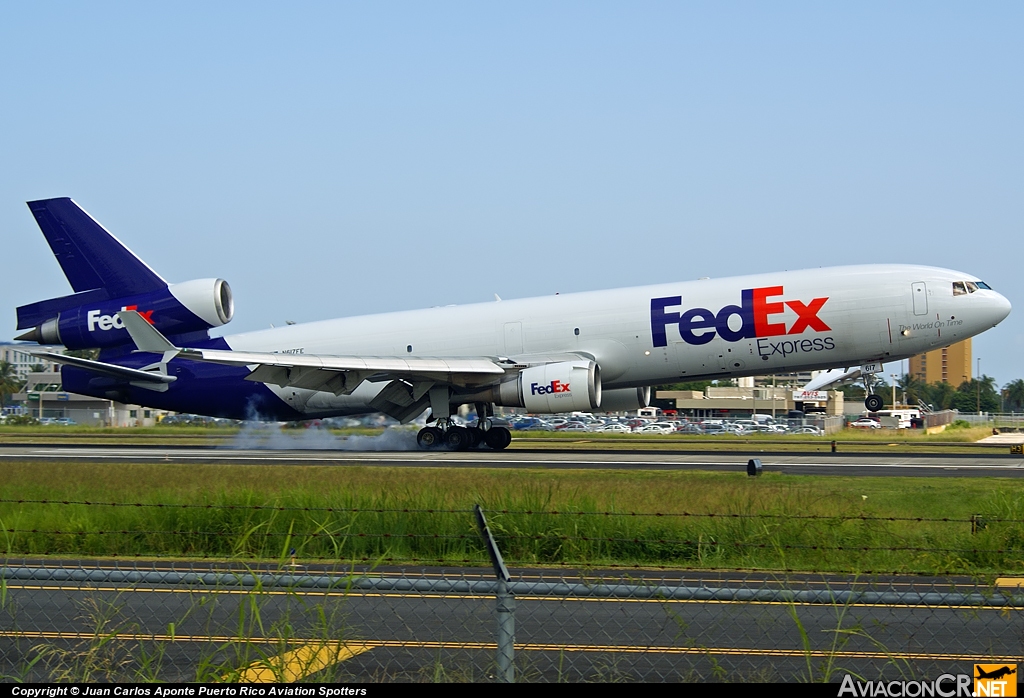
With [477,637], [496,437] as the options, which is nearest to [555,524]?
[477,637]

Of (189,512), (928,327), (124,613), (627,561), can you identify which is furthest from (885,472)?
(124,613)

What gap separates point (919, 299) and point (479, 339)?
44.0 ft

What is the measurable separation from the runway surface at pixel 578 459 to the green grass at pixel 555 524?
17.3 feet

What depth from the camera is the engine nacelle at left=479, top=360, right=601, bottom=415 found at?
30.0 meters

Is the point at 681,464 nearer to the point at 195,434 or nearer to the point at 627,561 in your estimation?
the point at 627,561

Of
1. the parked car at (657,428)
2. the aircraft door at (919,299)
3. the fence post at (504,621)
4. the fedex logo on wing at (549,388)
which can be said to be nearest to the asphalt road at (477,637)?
the fence post at (504,621)

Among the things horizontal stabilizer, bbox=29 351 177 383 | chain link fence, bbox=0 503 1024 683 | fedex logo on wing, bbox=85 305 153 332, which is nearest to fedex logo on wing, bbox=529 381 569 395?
horizontal stabilizer, bbox=29 351 177 383

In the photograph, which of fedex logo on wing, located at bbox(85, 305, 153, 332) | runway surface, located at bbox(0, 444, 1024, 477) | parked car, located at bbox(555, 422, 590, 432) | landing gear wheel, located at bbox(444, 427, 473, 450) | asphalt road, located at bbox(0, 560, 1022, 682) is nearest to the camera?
asphalt road, located at bbox(0, 560, 1022, 682)

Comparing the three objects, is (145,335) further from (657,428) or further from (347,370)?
(657,428)

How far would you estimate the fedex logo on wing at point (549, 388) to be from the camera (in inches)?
1187

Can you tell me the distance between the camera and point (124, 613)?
9367 millimetres

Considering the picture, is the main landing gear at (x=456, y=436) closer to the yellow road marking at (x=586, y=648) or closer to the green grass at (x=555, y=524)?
the green grass at (x=555, y=524)

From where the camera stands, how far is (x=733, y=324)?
30.2m

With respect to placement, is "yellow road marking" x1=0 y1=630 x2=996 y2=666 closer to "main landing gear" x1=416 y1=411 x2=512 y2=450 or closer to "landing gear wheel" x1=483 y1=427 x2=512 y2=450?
"main landing gear" x1=416 y1=411 x2=512 y2=450
